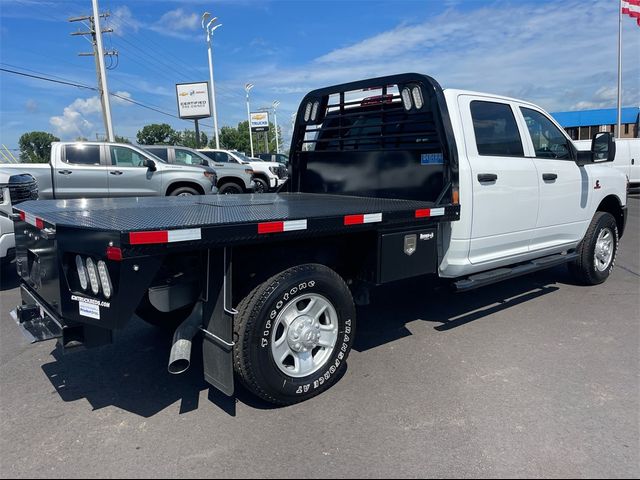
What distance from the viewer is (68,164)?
11.0 m

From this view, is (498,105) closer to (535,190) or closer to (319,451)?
(535,190)

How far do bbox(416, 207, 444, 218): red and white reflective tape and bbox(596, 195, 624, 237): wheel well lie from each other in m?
3.23

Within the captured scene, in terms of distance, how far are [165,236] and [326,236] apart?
1175mm

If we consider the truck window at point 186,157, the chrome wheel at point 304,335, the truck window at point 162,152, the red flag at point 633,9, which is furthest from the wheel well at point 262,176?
the red flag at point 633,9

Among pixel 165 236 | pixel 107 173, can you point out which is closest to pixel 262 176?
pixel 107 173

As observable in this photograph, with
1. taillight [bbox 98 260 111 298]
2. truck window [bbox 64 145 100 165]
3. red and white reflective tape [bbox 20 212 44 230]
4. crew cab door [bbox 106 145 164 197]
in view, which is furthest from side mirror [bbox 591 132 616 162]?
truck window [bbox 64 145 100 165]

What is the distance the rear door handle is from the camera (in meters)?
4.19

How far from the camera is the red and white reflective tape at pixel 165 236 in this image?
241cm

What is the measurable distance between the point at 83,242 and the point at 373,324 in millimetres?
2899

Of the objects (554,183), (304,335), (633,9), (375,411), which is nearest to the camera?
(375,411)

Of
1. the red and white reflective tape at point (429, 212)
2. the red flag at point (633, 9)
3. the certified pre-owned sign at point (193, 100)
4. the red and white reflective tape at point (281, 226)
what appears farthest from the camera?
the certified pre-owned sign at point (193, 100)

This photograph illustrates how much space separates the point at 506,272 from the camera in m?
4.58

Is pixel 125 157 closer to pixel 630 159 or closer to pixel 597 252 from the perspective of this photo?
pixel 597 252

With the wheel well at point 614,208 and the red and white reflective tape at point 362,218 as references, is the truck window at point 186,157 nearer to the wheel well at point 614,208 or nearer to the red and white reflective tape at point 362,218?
the wheel well at point 614,208
